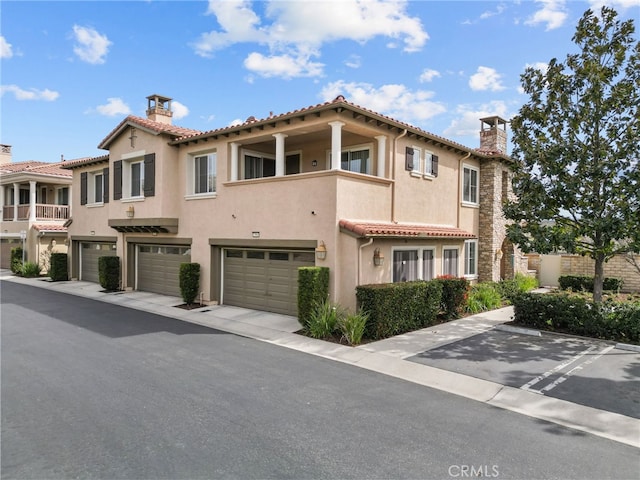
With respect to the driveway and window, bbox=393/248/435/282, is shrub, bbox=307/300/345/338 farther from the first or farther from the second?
window, bbox=393/248/435/282

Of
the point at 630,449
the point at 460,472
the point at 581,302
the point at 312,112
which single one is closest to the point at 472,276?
the point at 581,302

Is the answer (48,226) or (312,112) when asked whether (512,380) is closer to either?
(312,112)

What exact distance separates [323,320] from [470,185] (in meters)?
10.9

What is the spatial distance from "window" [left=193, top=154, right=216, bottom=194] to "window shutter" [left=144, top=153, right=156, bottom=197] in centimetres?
163

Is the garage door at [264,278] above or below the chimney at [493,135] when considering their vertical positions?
below

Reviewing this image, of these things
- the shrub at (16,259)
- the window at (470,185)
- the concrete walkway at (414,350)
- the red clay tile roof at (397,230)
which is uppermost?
the window at (470,185)

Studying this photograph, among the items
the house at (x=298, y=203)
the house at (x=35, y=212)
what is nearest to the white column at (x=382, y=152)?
the house at (x=298, y=203)

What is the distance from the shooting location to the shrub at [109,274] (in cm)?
1839

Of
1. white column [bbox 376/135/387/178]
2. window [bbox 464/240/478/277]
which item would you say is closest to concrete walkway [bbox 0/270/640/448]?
window [bbox 464/240/478/277]

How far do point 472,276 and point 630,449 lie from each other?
1309cm

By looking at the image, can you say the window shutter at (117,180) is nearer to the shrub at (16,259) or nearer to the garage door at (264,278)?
the garage door at (264,278)

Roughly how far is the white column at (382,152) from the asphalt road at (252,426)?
21.9ft

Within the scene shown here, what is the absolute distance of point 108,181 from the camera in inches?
767

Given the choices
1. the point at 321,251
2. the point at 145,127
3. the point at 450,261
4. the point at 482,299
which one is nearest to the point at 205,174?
the point at 145,127
